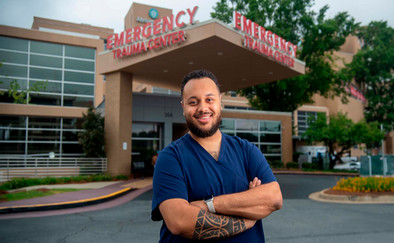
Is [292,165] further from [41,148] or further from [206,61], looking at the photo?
[41,148]

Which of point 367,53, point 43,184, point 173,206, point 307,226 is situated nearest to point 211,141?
point 173,206

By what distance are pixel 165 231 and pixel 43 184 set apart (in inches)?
650

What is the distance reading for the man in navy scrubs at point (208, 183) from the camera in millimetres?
2182

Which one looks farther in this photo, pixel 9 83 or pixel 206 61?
pixel 9 83

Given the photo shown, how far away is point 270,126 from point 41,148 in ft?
66.6

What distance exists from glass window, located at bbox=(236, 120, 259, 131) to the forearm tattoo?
28.5 m

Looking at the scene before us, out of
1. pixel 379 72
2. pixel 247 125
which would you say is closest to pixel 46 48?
pixel 247 125

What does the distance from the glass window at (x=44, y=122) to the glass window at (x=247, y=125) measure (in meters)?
15.7

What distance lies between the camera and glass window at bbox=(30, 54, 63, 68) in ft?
84.8

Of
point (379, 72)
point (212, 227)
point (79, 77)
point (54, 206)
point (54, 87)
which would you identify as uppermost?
point (379, 72)

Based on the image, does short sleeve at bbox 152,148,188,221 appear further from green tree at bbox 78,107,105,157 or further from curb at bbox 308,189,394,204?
green tree at bbox 78,107,105,157

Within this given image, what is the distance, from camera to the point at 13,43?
82.6ft

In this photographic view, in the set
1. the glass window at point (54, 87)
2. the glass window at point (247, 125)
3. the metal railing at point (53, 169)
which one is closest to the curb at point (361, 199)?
the metal railing at point (53, 169)

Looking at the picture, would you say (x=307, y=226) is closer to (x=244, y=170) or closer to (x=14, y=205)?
(x=244, y=170)
